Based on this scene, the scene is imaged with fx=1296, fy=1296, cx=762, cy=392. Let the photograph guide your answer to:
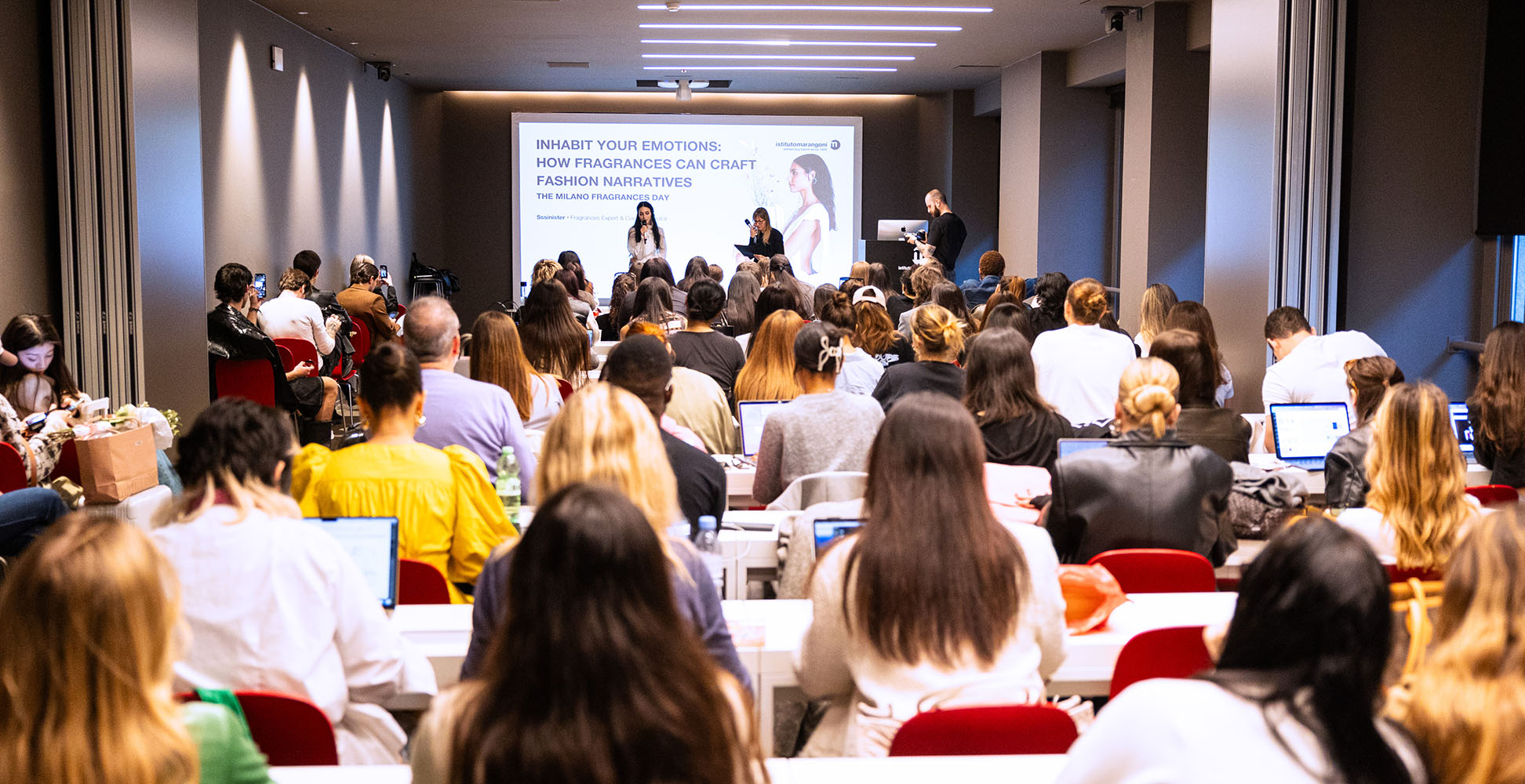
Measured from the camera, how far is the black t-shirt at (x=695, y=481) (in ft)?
11.3

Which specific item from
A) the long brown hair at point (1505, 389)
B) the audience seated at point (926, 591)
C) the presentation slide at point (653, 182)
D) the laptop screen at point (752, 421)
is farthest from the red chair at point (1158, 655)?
the presentation slide at point (653, 182)

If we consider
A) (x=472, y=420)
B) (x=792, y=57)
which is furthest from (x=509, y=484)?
Answer: (x=792, y=57)

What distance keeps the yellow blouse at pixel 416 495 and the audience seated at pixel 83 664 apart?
5.41 feet

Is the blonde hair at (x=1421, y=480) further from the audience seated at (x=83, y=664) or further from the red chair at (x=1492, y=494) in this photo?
the audience seated at (x=83, y=664)

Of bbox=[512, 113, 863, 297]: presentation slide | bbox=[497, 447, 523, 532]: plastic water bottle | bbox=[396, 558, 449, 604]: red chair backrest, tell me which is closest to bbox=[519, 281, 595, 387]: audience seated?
bbox=[497, 447, 523, 532]: plastic water bottle

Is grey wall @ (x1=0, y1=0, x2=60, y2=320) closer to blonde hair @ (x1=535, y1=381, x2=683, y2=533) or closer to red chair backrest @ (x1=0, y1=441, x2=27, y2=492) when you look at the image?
red chair backrest @ (x1=0, y1=441, x2=27, y2=492)

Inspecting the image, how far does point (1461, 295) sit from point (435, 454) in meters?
5.88

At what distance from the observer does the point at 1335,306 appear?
6680 mm

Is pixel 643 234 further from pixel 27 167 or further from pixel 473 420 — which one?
pixel 473 420

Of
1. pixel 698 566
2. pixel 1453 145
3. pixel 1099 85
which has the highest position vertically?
pixel 1099 85

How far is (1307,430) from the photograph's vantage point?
A: 195 inches

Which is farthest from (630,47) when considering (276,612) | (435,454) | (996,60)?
(276,612)

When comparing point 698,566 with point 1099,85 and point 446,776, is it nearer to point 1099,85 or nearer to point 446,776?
point 446,776

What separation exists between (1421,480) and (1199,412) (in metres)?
1.37
